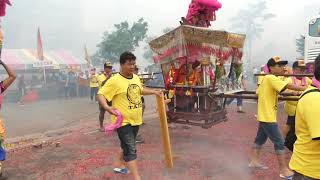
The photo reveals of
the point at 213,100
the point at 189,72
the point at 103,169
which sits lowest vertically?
the point at 103,169

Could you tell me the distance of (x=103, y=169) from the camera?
575 centimetres

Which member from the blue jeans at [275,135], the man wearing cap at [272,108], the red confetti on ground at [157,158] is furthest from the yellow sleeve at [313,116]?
the red confetti on ground at [157,158]

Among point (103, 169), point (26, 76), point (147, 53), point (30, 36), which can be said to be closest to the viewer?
point (103, 169)

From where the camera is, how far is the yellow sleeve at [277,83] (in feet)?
15.6

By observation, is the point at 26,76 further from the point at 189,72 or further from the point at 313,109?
the point at 313,109

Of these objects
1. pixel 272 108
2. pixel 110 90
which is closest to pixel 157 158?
pixel 110 90

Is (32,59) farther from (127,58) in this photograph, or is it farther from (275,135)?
(275,135)

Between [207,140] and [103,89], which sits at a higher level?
[103,89]

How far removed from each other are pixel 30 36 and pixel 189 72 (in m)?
44.5

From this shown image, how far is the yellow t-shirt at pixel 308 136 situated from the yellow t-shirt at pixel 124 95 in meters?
2.41

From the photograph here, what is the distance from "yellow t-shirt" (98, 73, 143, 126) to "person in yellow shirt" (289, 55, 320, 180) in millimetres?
2409

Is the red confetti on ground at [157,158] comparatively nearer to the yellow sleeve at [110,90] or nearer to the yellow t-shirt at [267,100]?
the yellow t-shirt at [267,100]

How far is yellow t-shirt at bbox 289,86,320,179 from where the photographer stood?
2.41 m

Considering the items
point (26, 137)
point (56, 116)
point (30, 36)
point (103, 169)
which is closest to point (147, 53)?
point (30, 36)
